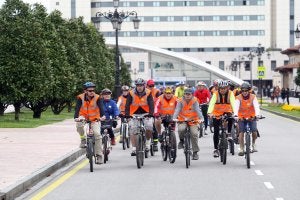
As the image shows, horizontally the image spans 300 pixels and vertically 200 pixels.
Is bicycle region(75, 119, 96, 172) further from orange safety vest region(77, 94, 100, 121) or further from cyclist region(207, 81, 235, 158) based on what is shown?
cyclist region(207, 81, 235, 158)

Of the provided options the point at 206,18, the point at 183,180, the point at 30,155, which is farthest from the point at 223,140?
the point at 206,18

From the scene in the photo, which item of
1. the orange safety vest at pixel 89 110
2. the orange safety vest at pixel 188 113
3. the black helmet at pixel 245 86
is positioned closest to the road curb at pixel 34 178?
the orange safety vest at pixel 89 110

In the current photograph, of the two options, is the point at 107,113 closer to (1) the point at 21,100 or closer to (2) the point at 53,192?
(2) the point at 53,192

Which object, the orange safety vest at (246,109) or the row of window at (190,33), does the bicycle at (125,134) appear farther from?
the row of window at (190,33)

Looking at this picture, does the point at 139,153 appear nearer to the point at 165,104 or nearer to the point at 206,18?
the point at 165,104

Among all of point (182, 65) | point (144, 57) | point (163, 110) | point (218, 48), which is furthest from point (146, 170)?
point (218, 48)

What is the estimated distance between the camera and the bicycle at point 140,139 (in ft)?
54.5

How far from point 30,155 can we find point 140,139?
2767 mm

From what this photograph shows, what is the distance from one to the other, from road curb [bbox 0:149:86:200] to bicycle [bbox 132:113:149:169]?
164 cm

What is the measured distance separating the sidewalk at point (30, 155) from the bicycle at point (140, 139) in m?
1.65

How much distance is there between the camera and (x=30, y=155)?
18.1 meters

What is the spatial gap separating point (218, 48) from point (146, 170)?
146 metres

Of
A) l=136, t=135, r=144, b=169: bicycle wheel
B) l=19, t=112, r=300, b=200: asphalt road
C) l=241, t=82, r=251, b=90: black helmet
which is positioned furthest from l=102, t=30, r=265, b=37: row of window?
l=136, t=135, r=144, b=169: bicycle wheel

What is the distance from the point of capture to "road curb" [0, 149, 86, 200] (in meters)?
11.6
